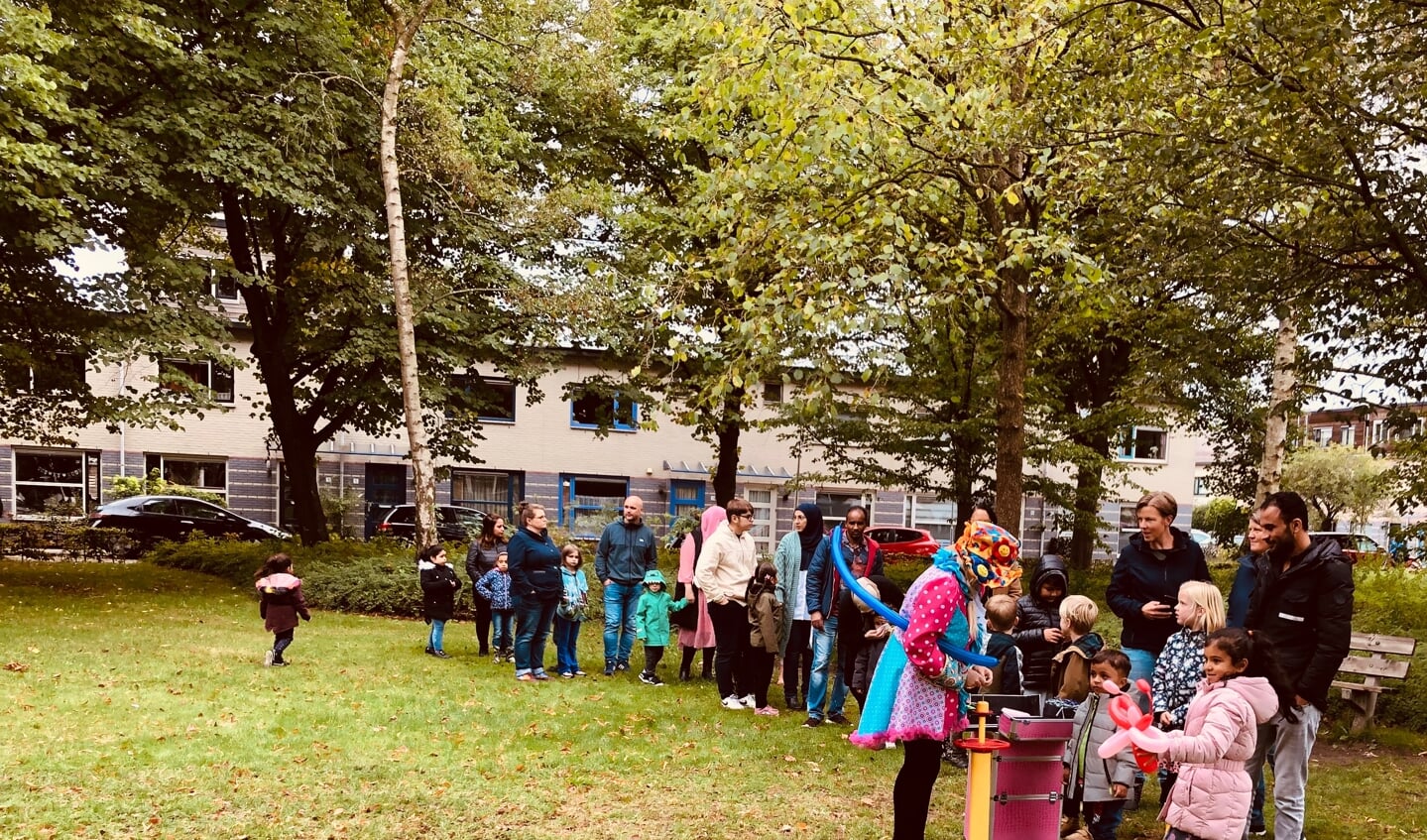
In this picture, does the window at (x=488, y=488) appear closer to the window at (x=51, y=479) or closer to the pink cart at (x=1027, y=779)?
the window at (x=51, y=479)

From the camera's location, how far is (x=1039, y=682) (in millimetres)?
7121

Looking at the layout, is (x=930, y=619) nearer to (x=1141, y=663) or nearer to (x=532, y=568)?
(x=1141, y=663)

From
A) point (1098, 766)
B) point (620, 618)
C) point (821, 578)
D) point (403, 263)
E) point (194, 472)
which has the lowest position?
point (620, 618)

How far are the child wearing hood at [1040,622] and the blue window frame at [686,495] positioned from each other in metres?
29.3

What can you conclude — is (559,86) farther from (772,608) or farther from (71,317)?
(772,608)

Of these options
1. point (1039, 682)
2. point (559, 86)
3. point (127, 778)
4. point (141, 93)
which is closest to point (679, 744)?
point (1039, 682)

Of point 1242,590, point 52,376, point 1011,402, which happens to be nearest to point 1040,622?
point 1242,590

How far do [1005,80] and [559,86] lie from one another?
45.4ft

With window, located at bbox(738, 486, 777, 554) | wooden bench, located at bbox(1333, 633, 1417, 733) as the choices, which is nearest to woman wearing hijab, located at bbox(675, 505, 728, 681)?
wooden bench, located at bbox(1333, 633, 1417, 733)

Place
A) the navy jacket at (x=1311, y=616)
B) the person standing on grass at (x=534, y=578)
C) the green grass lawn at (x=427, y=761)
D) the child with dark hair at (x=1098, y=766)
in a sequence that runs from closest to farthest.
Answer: the navy jacket at (x=1311, y=616)
the child with dark hair at (x=1098, y=766)
the green grass lawn at (x=427, y=761)
the person standing on grass at (x=534, y=578)

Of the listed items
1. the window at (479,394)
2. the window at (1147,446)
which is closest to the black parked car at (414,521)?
the window at (479,394)

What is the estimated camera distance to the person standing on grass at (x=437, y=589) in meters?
11.7

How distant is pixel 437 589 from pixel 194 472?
2659 cm

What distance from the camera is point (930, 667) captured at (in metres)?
4.89
